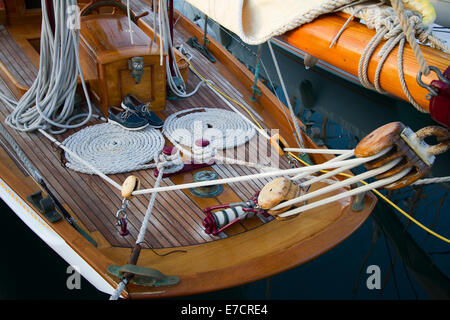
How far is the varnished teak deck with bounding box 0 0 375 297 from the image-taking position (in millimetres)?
2537

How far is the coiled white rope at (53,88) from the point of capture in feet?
11.7

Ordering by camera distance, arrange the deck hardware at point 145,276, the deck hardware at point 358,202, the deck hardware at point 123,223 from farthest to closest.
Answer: the deck hardware at point 358,202 < the deck hardware at point 123,223 < the deck hardware at point 145,276

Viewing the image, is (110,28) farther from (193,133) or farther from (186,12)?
(186,12)

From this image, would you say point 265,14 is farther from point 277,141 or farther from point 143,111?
point 143,111

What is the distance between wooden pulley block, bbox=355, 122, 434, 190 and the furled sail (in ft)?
2.07

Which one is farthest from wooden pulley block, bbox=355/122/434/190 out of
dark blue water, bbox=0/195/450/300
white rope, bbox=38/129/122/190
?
dark blue water, bbox=0/195/450/300

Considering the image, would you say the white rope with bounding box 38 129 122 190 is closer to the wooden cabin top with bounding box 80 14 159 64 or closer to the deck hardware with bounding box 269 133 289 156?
the wooden cabin top with bounding box 80 14 159 64

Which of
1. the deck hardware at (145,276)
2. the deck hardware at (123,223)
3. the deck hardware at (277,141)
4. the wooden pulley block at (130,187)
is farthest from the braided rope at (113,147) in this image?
the deck hardware at (145,276)

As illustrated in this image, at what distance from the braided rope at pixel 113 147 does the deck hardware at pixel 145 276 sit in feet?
3.50

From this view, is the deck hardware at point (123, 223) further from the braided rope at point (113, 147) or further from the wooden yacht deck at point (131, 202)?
the braided rope at point (113, 147)

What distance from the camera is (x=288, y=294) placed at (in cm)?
384

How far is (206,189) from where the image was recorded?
3.18 meters

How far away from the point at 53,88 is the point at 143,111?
78 centimetres

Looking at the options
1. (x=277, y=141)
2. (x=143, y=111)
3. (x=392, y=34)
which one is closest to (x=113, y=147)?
(x=143, y=111)
